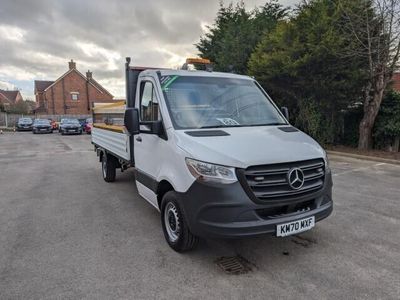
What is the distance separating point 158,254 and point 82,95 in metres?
48.4

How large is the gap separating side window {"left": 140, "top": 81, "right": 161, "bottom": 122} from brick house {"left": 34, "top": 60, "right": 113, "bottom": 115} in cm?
4412

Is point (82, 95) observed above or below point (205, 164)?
above

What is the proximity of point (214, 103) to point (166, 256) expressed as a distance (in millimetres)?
1987

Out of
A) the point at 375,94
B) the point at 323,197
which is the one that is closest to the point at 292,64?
the point at 375,94

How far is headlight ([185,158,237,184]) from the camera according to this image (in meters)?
3.06

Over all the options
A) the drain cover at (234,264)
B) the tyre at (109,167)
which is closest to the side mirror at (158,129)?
the drain cover at (234,264)

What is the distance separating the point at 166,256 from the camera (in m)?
3.69

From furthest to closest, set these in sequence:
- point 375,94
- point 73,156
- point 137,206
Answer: point 73,156, point 375,94, point 137,206

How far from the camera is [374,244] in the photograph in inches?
155

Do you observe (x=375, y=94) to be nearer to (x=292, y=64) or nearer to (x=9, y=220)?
(x=292, y=64)

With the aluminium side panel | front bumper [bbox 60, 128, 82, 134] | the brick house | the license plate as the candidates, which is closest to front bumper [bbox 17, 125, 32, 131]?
front bumper [bbox 60, 128, 82, 134]

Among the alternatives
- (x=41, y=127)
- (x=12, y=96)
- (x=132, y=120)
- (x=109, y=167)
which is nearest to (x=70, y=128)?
(x=41, y=127)

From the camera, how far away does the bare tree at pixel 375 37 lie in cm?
1039

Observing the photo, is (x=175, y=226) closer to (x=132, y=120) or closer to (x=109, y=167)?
(x=132, y=120)
